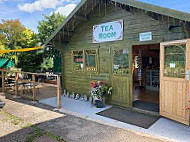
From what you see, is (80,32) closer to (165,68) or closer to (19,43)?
(165,68)

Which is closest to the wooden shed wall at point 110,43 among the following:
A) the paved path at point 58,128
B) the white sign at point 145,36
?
the white sign at point 145,36

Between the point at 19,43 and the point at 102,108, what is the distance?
1161 cm

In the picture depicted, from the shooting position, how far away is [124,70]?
512cm

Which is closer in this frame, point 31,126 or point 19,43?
point 31,126

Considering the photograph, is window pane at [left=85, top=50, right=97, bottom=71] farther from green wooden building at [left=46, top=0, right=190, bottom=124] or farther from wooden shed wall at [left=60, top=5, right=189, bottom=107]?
wooden shed wall at [left=60, top=5, right=189, bottom=107]

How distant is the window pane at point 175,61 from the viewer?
3779mm

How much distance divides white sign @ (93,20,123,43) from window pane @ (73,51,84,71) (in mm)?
991

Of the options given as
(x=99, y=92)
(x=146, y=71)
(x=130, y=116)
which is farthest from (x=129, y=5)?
(x=146, y=71)

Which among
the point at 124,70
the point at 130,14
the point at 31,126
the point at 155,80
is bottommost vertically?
the point at 31,126

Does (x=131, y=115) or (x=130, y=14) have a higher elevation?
(x=130, y=14)

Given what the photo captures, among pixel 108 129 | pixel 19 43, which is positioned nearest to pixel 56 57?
pixel 19 43

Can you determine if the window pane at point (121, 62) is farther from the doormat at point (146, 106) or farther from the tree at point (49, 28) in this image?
the tree at point (49, 28)

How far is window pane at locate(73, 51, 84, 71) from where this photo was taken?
6523 millimetres

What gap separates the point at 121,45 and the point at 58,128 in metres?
3.14
